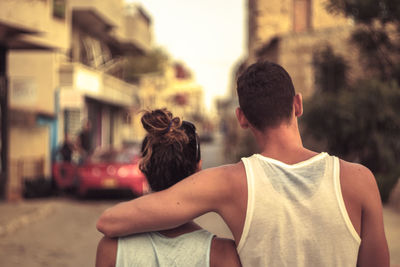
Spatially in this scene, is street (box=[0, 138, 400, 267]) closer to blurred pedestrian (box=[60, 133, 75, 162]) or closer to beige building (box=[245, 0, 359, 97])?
blurred pedestrian (box=[60, 133, 75, 162])

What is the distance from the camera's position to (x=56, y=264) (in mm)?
6977

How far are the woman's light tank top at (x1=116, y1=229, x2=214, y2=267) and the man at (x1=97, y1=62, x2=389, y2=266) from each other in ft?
0.22

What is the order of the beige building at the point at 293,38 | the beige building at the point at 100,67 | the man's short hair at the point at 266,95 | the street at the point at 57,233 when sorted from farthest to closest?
the beige building at the point at 100,67 < the beige building at the point at 293,38 < the street at the point at 57,233 < the man's short hair at the point at 266,95

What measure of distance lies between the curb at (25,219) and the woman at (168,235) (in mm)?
7756

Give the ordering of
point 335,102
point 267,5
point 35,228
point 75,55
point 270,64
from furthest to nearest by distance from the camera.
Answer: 1. point 267,5
2. point 75,55
3. point 335,102
4. point 35,228
5. point 270,64

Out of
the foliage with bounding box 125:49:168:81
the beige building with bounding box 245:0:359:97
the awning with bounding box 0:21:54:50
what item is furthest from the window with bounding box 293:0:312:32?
the foliage with bounding box 125:49:168:81

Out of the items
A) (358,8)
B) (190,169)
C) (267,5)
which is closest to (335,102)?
(358,8)

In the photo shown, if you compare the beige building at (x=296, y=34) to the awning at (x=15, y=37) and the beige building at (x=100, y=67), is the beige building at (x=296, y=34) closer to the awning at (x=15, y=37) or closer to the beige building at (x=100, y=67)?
the beige building at (x=100, y=67)

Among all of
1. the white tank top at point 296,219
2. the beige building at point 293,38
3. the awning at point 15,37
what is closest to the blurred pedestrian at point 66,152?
the awning at point 15,37

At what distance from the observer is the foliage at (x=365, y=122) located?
1273 cm

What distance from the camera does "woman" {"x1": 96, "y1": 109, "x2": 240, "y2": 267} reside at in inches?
76.4

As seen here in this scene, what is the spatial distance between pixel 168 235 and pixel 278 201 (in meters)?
0.45

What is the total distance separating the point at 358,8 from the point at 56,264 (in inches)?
385

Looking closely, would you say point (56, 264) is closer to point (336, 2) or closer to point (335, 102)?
point (335, 102)
